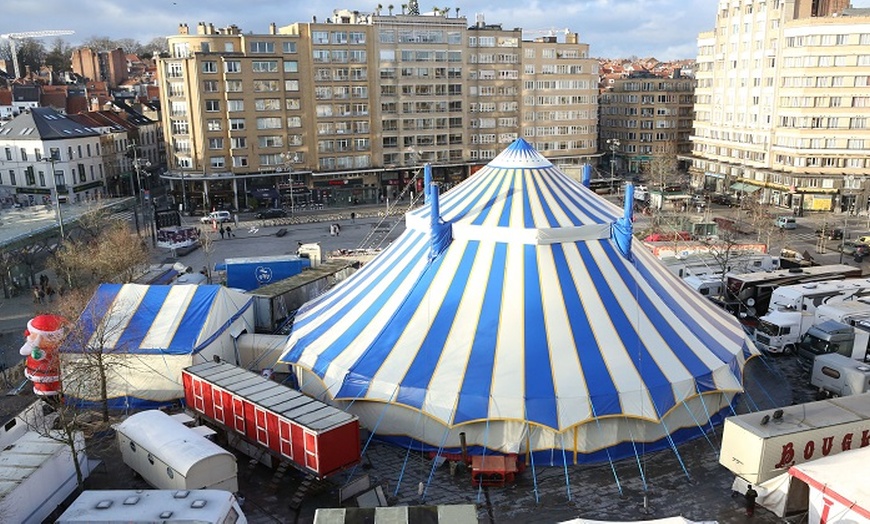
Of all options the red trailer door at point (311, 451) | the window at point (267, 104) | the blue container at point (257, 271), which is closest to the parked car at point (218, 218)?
the window at point (267, 104)

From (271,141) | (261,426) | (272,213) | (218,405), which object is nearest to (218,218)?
(272,213)

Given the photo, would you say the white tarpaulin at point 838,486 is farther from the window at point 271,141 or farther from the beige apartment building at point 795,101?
the window at point 271,141

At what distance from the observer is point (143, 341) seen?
2088 cm

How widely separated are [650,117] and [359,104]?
32.4m

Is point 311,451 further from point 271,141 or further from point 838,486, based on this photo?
point 271,141

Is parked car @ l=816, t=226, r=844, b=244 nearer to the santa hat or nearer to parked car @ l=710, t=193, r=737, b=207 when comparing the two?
parked car @ l=710, t=193, r=737, b=207

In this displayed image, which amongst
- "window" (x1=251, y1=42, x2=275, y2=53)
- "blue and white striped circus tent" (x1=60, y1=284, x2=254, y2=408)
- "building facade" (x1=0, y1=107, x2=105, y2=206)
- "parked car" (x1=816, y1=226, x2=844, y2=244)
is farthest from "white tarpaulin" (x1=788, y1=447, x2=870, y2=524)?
"building facade" (x1=0, y1=107, x2=105, y2=206)

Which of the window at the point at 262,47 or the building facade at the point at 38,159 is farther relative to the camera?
the window at the point at 262,47

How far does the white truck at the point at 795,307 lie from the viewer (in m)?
25.3

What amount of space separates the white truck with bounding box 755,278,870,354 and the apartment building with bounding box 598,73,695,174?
43743mm

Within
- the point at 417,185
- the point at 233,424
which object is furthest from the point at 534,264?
the point at 417,185

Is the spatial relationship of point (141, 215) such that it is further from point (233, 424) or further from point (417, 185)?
point (233, 424)

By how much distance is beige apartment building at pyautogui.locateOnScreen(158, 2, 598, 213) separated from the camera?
186ft

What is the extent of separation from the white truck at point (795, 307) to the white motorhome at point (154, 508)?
19966 mm
